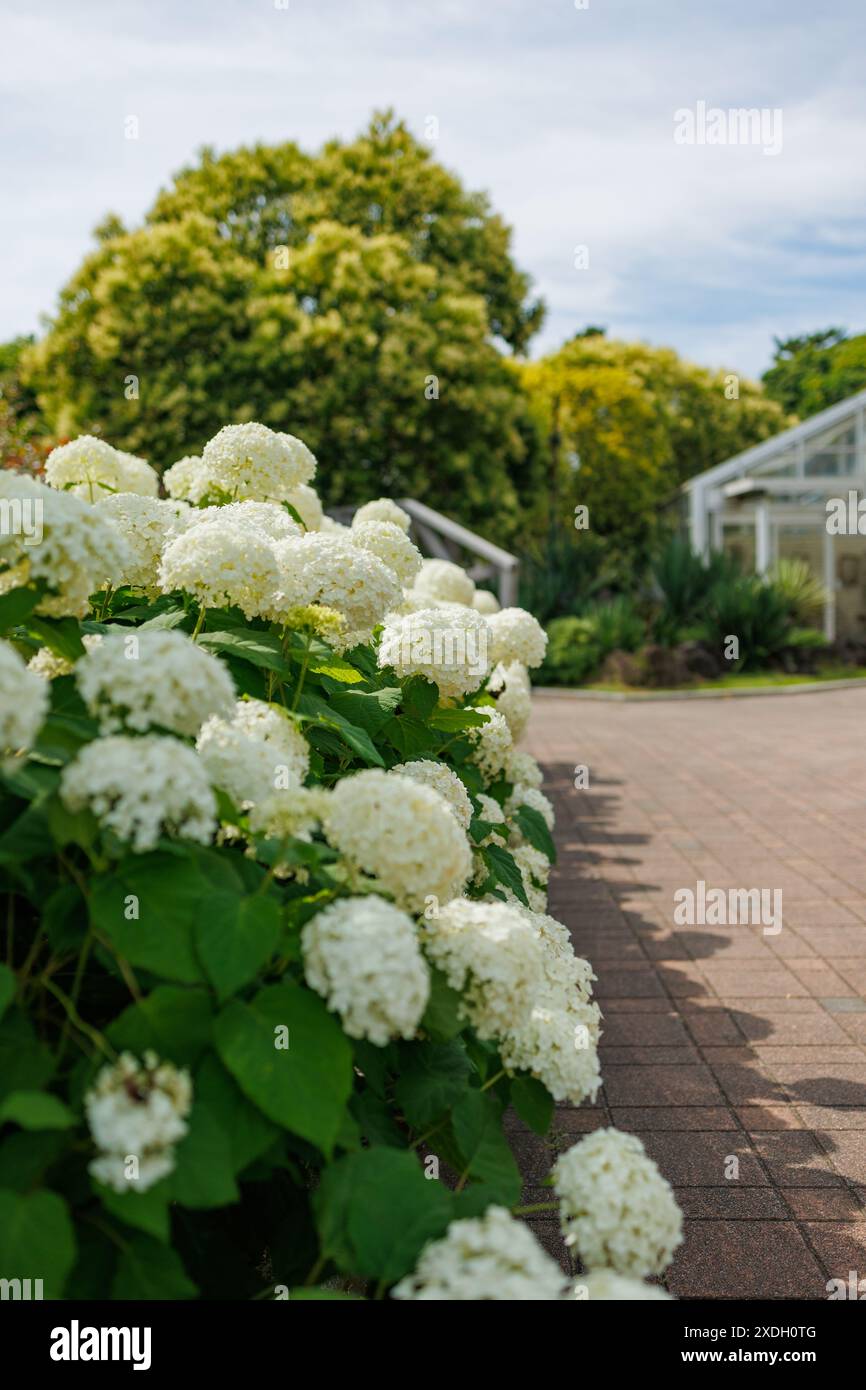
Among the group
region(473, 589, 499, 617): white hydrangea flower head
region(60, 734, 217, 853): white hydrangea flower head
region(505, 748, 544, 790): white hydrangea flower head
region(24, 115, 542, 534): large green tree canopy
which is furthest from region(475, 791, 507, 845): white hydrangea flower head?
region(24, 115, 542, 534): large green tree canopy

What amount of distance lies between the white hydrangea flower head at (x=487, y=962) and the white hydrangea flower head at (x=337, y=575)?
91 centimetres

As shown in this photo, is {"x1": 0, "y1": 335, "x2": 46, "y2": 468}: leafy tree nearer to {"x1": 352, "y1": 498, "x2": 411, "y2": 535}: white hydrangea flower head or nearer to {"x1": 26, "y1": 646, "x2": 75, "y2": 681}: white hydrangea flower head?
{"x1": 352, "y1": 498, "x2": 411, "y2": 535}: white hydrangea flower head

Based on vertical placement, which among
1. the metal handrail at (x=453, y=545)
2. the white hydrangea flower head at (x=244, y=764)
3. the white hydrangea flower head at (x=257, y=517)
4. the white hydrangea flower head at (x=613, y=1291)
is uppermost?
the metal handrail at (x=453, y=545)

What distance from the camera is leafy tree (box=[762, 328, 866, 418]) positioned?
46.6 meters

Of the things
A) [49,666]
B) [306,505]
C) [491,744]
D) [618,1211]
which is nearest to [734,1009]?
[491,744]

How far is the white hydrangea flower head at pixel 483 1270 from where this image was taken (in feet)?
4.41

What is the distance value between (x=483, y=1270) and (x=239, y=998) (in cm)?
46

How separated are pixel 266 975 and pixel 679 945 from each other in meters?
3.69

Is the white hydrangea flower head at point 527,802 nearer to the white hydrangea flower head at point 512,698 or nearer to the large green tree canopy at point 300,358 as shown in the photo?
the white hydrangea flower head at point 512,698

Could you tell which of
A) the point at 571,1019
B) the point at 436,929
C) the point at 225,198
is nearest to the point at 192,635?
the point at 436,929

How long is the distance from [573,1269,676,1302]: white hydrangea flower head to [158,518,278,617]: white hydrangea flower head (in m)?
1.42

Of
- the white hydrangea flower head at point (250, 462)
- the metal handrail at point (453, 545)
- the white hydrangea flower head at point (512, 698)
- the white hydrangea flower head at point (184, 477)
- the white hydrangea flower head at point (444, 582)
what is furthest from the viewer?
the metal handrail at point (453, 545)

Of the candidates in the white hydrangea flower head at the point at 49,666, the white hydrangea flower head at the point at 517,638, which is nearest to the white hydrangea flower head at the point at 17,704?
the white hydrangea flower head at the point at 49,666

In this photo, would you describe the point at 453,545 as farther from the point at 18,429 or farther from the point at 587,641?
the point at 18,429
